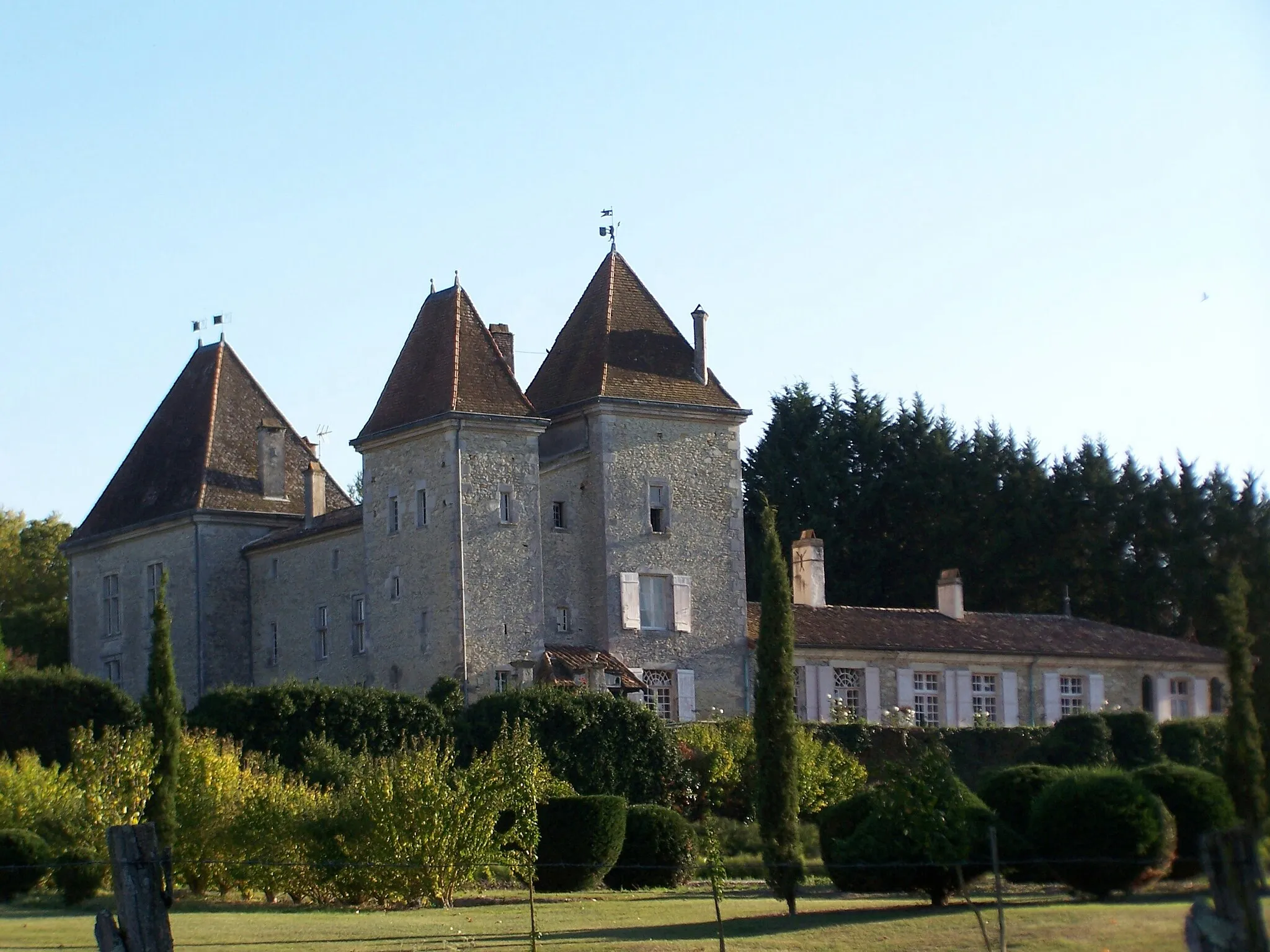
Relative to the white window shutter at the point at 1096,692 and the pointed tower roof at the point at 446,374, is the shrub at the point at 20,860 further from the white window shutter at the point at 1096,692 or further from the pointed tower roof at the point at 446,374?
the white window shutter at the point at 1096,692

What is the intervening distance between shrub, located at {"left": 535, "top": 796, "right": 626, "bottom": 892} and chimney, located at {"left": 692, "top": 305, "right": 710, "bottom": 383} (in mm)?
18072

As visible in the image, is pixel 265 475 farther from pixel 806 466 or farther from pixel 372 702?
pixel 806 466

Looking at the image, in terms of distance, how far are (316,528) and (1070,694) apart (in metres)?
18.8

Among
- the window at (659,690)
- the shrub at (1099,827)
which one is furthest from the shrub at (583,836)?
the window at (659,690)

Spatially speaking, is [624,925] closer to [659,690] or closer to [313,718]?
[313,718]

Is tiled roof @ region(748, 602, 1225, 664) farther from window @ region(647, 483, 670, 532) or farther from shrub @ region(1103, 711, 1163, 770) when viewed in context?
shrub @ region(1103, 711, 1163, 770)

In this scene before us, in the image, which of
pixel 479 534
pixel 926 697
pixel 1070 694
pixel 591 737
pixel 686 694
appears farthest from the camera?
pixel 1070 694

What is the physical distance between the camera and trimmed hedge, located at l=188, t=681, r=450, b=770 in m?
35.3

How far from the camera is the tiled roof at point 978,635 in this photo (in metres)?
45.6

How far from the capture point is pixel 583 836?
28.0m

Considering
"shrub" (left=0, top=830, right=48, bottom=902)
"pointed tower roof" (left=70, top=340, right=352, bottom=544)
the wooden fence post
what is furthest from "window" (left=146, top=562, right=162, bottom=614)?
the wooden fence post

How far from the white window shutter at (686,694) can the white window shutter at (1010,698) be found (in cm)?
854

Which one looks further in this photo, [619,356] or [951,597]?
[951,597]

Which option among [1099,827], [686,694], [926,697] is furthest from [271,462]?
[1099,827]
